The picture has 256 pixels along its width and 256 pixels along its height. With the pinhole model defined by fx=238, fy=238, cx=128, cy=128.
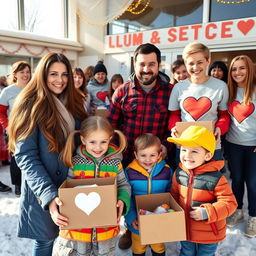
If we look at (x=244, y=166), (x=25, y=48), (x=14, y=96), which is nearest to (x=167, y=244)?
(x=244, y=166)

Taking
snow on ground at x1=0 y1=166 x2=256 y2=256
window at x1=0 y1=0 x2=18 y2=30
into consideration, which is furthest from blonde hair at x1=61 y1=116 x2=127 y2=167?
window at x1=0 y1=0 x2=18 y2=30

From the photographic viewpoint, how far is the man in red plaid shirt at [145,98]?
81.0 inches

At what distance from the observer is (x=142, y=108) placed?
2.12m

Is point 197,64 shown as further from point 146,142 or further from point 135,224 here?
point 135,224

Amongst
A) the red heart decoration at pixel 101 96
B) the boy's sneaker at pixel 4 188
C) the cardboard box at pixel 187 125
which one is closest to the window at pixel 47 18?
the red heart decoration at pixel 101 96

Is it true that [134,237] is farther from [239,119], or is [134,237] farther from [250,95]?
[250,95]

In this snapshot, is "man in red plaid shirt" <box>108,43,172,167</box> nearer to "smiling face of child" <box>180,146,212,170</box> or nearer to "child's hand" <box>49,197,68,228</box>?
"smiling face of child" <box>180,146,212,170</box>

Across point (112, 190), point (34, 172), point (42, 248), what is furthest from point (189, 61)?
point (42, 248)

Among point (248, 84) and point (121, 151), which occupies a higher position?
point (248, 84)

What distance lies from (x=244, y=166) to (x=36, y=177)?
2.08 metres

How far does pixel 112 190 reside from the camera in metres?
1.32

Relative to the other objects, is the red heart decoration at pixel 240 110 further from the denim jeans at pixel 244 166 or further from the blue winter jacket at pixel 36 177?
the blue winter jacket at pixel 36 177

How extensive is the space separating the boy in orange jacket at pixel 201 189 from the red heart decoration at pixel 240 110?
2.84 ft

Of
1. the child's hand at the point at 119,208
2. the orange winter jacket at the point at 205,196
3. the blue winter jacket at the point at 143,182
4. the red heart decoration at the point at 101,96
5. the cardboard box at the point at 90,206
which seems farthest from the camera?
the red heart decoration at the point at 101,96
